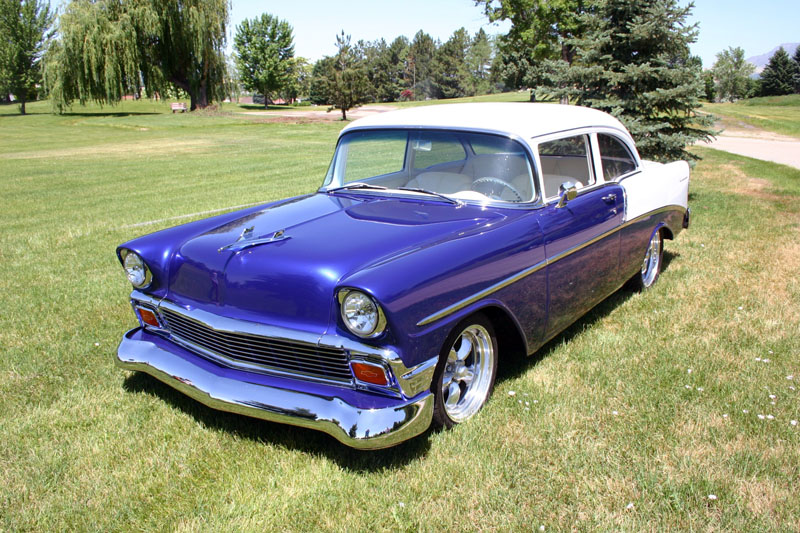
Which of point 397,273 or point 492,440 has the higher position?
point 397,273

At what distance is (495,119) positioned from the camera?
148 inches

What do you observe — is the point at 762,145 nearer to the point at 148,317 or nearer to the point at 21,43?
the point at 148,317

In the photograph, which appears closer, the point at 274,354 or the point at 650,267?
the point at 274,354

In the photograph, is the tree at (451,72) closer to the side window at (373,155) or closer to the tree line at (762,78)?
the tree line at (762,78)

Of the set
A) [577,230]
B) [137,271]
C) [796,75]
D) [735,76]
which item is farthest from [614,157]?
[735,76]

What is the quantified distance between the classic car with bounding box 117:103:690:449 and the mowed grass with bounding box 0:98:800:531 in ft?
0.91

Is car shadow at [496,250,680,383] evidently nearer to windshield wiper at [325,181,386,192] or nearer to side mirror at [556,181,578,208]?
side mirror at [556,181,578,208]

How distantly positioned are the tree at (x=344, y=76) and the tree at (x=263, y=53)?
30410 mm

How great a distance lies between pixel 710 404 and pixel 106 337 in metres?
4.00

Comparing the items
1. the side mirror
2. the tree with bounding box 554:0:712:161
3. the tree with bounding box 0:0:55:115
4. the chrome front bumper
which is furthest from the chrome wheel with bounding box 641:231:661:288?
the tree with bounding box 0:0:55:115

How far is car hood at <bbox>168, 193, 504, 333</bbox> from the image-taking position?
8.96 ft

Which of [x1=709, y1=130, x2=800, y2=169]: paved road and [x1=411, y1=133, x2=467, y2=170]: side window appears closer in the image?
[x1=411, y1=133, x2=467, y2=170]: side window

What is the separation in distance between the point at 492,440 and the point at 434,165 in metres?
1.85

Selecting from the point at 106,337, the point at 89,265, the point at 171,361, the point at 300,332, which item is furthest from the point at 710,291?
the point at 89,265
